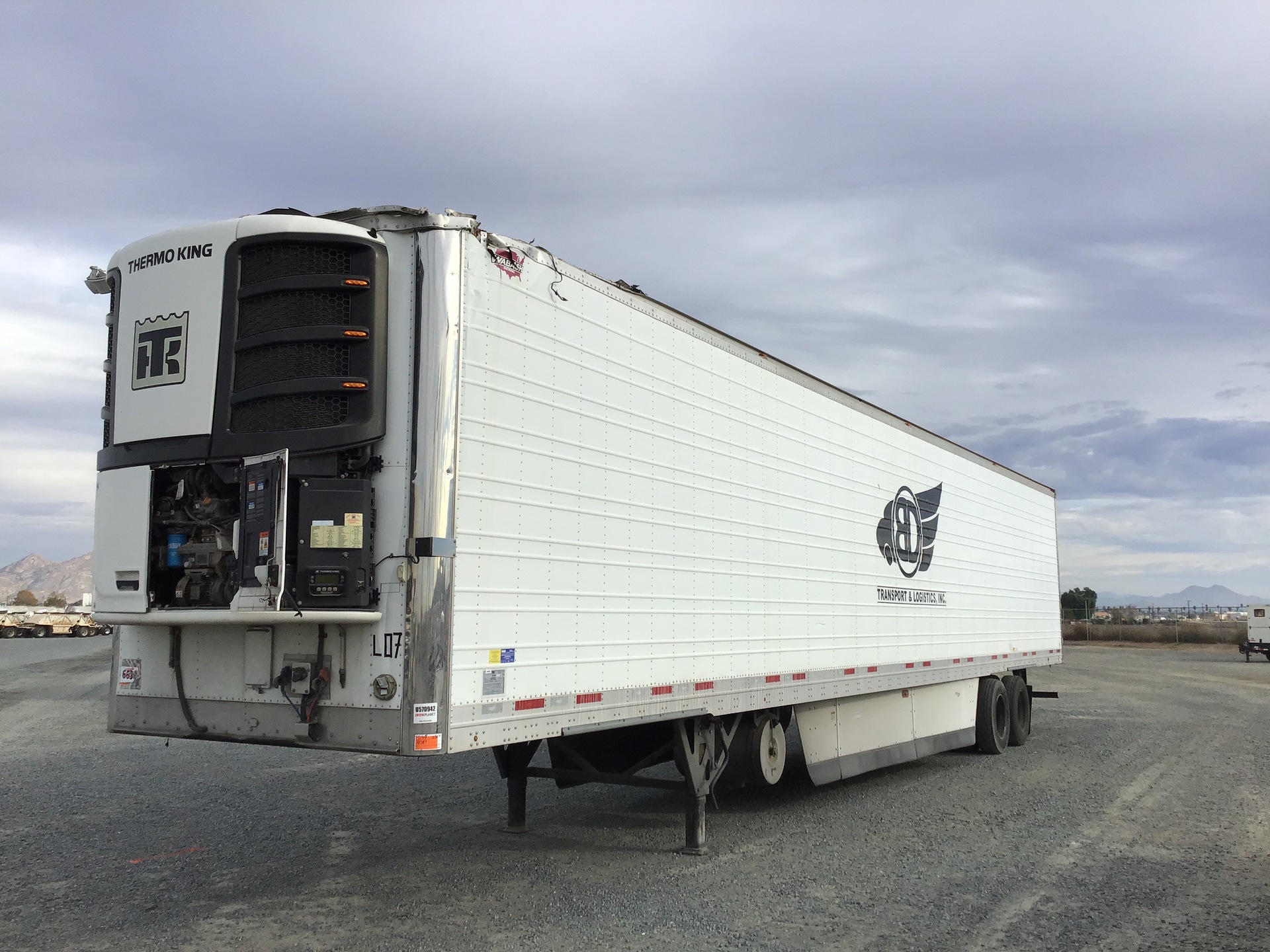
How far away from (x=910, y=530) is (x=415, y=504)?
7.47 m

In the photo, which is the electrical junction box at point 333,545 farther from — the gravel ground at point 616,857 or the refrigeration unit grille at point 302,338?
the gravel ground at point 616,857

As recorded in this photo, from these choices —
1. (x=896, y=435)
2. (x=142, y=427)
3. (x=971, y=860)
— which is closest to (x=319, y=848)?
(x=142, y=427)

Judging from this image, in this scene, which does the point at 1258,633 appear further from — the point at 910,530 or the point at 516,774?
the point at 516,774

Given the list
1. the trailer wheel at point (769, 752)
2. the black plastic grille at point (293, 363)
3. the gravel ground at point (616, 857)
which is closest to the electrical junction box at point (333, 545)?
the black plastic grille at point (293, 363)

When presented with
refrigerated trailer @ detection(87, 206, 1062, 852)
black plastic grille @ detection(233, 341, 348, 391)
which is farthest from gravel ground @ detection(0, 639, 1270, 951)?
black plastic grille @ detection(233, 341, 348, 391)

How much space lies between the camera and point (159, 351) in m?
5.99

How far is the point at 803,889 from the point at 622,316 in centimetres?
410

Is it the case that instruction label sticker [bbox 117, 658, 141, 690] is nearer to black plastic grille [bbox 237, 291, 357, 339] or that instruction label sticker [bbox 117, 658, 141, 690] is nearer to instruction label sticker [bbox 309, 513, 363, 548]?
instruction label sticker [bbox 309, 513, 363, 548]

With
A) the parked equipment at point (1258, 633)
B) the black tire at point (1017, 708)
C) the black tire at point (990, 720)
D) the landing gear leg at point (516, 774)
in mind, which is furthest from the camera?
the parked equipment at point (1258, 633)

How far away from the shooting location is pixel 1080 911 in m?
6.27

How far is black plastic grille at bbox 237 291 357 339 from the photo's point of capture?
5.72m

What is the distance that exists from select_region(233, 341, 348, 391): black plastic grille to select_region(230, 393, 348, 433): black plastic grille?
0.12 metres

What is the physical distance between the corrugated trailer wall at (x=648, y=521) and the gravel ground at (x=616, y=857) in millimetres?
1218

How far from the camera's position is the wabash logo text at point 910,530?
35.8ft
